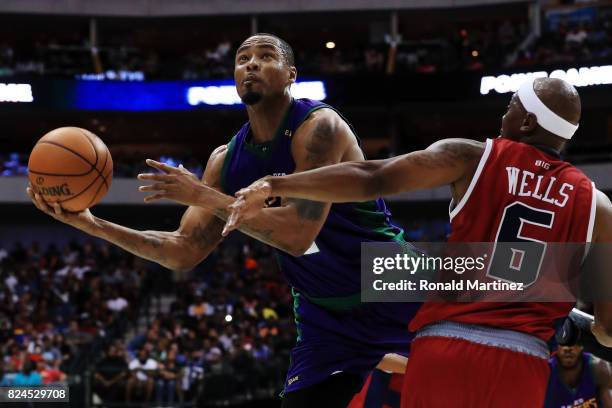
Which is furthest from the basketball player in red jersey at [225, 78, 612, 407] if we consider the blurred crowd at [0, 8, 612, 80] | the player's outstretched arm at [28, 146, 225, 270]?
the blurred crowd at [0, 8, 612, 80]

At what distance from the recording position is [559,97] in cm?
327

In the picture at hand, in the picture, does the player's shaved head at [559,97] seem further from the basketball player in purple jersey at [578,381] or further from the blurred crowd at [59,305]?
the blurred crowd at [59,305]

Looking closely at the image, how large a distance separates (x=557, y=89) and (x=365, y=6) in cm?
2577

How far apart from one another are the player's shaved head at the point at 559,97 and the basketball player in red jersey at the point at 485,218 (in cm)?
1

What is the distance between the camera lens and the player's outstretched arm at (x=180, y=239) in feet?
15.4

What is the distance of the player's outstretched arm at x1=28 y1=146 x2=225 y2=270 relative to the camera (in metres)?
4.70

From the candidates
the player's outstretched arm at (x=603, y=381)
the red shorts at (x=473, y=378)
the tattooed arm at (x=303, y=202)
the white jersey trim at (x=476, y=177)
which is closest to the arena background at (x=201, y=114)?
the player's outstretched arm at (x=603, y=381)

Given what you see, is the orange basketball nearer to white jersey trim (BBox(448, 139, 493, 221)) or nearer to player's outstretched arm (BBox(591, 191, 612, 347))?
white jersey trim (BBox(448, 139, 493, 221))

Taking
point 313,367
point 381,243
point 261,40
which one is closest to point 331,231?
point 381,243

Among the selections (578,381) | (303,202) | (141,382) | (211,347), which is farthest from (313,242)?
(211,347)

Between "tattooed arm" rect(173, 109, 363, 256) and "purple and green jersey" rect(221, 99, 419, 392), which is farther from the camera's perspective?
"purple and green jersey" rect(221, 99, 419, 392)

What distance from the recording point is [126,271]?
2120 cm

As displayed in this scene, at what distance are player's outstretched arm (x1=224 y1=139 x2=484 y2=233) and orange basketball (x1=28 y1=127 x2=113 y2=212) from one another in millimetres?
1545

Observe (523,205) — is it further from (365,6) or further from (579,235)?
(365,6)
